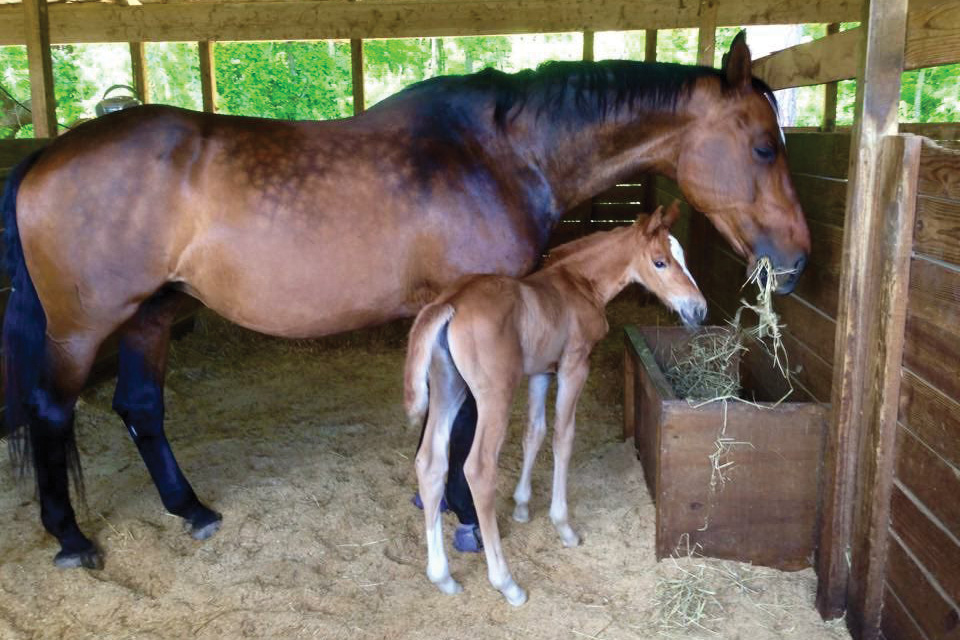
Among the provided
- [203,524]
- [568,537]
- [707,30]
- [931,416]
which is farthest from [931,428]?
[707,30]

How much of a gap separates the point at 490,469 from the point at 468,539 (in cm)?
60

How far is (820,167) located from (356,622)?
2666 mm

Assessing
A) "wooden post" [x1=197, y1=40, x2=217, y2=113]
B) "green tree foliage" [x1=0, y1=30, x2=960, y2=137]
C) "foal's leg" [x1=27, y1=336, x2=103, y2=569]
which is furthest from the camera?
"green tree foliage" [x1=0, y1=30, x2=960, y2=137]

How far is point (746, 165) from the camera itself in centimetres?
315

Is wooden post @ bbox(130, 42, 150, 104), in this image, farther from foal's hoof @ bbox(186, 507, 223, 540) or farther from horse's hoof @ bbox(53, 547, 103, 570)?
horse's hoof @ bbox(53, 547, 103, 570)

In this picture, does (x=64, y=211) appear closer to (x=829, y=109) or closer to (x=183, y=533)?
(x=183, y=533)

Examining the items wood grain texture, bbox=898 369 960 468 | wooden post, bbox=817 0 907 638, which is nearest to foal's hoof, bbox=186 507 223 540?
wooden post, bbox=817 0 907 638

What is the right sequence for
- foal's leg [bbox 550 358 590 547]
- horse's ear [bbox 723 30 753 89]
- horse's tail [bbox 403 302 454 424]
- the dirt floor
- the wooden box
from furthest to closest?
1. foal's leg [bbox 550 358 590 547]
2. horse's ear [bbox 723 30 753 89]
3. the wooden box
4. the dirt floor
5. horse's tail [bbox 403 302 454 424]

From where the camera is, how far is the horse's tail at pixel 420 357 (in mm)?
2719

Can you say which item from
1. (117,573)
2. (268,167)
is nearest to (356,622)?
(117,573)

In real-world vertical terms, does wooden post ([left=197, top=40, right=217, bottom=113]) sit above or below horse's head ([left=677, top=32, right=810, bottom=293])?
above

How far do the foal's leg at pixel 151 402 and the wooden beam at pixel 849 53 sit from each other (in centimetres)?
294

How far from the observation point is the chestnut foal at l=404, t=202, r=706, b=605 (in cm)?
279

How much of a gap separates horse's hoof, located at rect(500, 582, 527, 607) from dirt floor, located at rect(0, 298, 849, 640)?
0.11 feet
